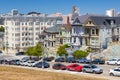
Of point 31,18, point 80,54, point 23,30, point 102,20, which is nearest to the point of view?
point 80,54

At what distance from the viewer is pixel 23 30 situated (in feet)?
435

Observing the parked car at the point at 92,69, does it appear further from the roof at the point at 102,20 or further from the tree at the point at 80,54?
the roof at the point at 102,20

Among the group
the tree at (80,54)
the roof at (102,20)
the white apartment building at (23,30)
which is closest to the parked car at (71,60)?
the tree at (80,54)

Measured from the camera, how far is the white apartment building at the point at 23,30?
132 meters

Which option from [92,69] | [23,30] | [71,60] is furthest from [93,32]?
[23,30]

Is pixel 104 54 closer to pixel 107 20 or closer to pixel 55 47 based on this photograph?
pixel 107 20

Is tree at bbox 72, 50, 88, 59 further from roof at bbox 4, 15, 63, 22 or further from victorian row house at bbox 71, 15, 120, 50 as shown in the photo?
roof at bbox 4, 15, 63, 22

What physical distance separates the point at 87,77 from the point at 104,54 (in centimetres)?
3247

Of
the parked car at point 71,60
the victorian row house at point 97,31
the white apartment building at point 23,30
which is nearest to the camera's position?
the parked car at point 71,60

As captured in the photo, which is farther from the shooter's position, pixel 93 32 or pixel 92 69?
pixel 93 32

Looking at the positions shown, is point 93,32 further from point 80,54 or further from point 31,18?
point 31,18

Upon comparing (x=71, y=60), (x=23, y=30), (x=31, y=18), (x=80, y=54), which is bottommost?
(x=71, y=60)

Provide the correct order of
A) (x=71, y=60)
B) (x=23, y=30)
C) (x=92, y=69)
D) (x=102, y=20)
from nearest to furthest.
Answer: (x=92, y=69), (x=71, y=60), (x=102, y=20), (x=23, y=30)

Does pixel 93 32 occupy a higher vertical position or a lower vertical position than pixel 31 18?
lower
